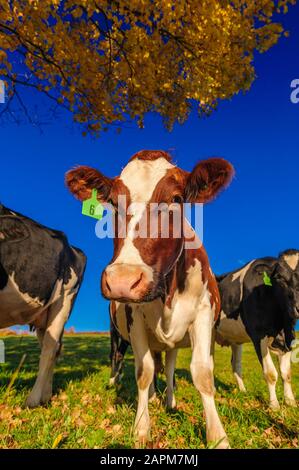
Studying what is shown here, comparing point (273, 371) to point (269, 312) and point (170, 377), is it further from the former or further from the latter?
point (170, 377)

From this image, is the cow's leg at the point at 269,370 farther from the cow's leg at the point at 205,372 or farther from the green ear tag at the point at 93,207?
the green ear tag at the point at 93,207

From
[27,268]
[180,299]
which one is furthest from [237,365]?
[27,268]

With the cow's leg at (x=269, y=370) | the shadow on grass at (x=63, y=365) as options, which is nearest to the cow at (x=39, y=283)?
the shadow on grass at (x=63, y=365)

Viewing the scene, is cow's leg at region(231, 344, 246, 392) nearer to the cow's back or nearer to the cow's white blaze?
the cow's back

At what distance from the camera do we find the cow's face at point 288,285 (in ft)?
21.6

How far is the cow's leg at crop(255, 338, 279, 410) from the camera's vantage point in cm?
593

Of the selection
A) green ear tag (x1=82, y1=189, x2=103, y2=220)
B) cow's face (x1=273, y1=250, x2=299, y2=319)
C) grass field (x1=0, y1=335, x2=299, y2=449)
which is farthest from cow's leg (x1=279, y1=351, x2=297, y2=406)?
green ear tag (x1=82, y1=189, x2=103, y2=220)

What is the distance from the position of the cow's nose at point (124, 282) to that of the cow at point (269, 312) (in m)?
4.13

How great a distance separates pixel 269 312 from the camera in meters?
6.96

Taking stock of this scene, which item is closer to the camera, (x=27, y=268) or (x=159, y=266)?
(x=159, y=266)

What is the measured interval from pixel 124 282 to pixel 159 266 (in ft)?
1.70

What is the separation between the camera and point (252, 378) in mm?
9086
